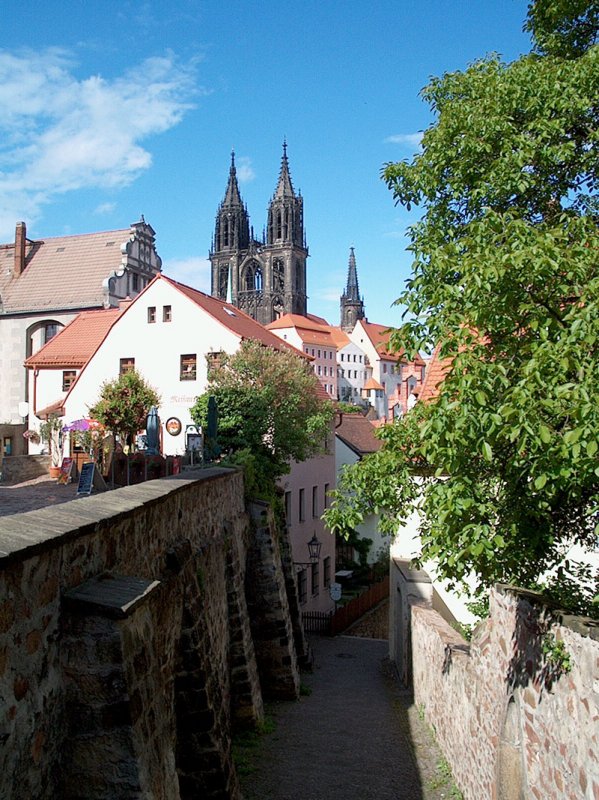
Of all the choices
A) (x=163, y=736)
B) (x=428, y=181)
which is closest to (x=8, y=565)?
(x=163, y=736)

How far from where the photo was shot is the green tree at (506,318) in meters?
6.28

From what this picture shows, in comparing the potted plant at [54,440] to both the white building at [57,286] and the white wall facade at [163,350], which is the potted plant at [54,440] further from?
the white building at [57,286]

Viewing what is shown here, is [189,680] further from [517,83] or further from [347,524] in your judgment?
[517,83]

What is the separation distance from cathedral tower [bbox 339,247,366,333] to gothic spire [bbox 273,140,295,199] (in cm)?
3212

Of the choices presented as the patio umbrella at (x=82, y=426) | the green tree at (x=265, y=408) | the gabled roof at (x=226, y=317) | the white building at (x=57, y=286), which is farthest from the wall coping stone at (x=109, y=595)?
the white building at (x=57, y=286)

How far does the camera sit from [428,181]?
10.0 metres

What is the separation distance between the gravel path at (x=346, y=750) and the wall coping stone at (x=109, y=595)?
21.3 ft

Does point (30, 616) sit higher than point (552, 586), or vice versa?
point (30, 616)

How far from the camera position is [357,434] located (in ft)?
141

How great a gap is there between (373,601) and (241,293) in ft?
335

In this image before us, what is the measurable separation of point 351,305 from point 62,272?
122721mm

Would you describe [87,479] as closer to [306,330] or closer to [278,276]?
[306,330]

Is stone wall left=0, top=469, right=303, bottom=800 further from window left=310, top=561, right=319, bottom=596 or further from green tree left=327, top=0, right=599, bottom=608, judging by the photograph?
window left=310, top=561, right=319, bottom=596

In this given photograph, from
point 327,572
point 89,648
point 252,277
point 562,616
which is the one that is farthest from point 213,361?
point 252,277
